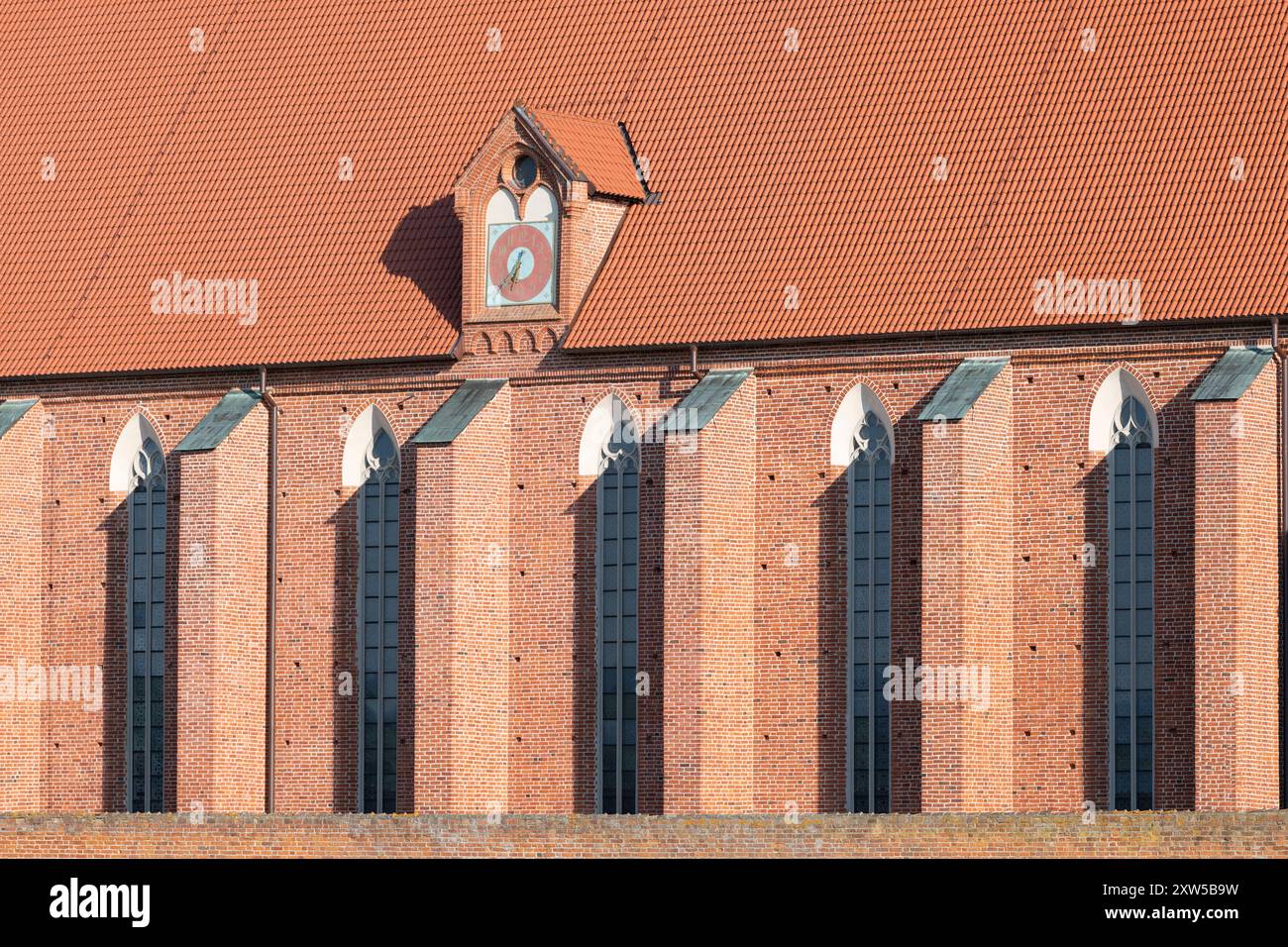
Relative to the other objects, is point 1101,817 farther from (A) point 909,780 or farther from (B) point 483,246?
(B) point 483,246

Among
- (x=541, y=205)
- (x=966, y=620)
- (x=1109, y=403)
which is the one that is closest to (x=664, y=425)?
(x=541, y=205)

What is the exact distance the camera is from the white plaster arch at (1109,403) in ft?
156

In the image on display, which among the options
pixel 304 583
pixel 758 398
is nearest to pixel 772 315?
pixel 758 398

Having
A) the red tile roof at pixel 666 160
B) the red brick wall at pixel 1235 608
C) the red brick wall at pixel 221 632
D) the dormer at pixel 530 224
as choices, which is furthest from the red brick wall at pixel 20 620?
the red brick wall at pixel 1235 608

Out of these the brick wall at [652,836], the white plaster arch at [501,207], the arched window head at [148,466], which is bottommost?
the brick wall at [652,836]

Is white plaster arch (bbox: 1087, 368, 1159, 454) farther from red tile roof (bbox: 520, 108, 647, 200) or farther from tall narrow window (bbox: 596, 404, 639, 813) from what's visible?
red tile roof (bbox: 520, 108, 647, 200)

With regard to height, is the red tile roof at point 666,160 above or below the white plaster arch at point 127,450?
above

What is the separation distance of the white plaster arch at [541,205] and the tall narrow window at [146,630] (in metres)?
7.31

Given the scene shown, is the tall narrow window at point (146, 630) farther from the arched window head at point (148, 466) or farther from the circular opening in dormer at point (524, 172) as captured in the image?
the circular opening in dormer at point (524, 172)

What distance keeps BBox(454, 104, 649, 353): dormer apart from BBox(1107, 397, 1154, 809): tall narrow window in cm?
889

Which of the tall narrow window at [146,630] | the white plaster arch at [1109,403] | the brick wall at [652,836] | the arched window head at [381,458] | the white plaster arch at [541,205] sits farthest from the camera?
the tall narrow window at [146,630]

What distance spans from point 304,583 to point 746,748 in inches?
307

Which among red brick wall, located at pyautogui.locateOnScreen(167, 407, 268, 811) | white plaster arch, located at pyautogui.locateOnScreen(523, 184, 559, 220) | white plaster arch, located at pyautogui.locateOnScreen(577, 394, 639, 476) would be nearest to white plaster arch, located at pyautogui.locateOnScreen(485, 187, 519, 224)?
white plaster arch, located at pyautogui.locateOnScreen(523, 184, 559, 220)

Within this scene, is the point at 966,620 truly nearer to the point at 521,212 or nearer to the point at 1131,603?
the point at 1131,603
